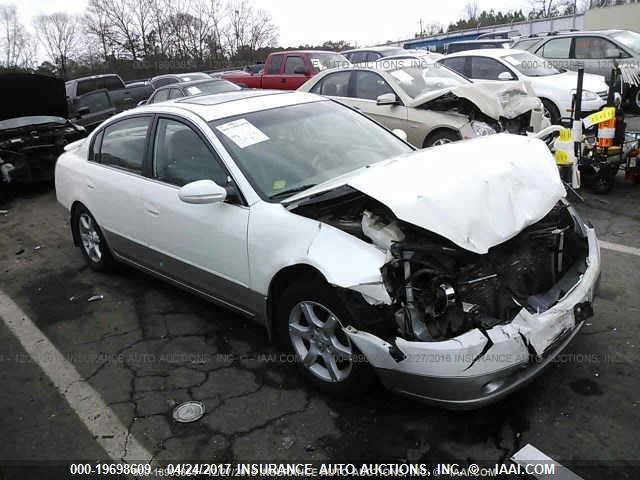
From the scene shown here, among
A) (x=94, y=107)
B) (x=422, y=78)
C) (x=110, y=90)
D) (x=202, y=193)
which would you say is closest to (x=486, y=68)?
(x=422, y=78)

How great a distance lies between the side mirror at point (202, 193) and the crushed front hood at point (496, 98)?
4.77 metres

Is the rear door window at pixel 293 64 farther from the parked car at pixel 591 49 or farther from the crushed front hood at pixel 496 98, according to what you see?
the crushed front hood at pixel 496 98

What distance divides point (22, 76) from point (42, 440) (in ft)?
27.5

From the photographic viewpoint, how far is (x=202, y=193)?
10.8 ft

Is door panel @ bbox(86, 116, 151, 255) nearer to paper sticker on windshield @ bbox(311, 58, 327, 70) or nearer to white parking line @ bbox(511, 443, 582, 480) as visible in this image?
white parking line @ bbox(511, 443, 582, 480)

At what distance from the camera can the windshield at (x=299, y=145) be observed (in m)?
3.51

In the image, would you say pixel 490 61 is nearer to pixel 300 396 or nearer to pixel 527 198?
pixel 527 198

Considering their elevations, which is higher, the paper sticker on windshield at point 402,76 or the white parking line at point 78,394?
the paper sticker on windshield at point 402,76

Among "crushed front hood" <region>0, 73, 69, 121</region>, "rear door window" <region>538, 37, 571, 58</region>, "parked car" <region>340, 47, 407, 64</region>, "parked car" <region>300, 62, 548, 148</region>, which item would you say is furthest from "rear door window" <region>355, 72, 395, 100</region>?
"rear door window" <region>538, 37, 571, 58</region>

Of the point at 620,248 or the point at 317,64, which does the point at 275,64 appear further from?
the point at 620,248

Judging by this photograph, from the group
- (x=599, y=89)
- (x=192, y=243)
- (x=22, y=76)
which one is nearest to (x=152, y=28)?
(x=22, y=76)

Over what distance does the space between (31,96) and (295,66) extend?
18.9 feet

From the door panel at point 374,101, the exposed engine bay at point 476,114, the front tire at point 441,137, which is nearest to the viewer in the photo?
the exposed engine bay at point 476,114

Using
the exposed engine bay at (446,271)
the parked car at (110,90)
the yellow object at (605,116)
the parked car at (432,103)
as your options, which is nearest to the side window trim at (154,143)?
the exposed engine bay at (446,271)
